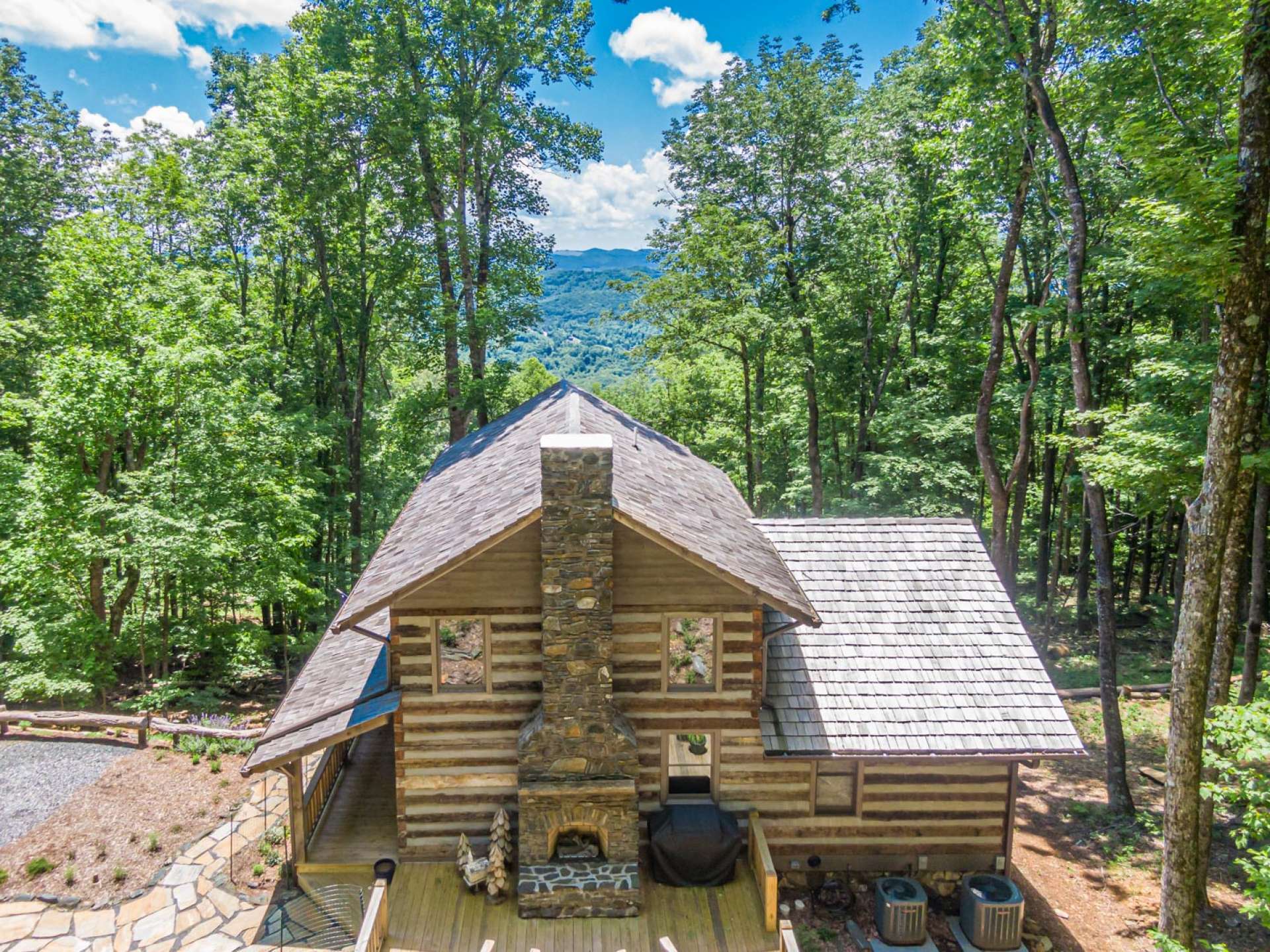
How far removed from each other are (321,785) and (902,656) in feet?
31.9

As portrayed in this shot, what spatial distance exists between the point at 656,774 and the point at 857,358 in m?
20.0

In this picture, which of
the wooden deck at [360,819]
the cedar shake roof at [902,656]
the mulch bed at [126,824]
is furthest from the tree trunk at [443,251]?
the cedar shake roof at [902,656]

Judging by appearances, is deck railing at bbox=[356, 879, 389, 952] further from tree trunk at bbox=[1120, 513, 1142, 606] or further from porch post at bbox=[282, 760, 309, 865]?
tree trunk at bbox=[1120, 513, 1142, 606]

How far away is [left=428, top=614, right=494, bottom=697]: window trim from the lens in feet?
32.7

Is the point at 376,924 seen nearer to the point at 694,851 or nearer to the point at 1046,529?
the point at 694,851

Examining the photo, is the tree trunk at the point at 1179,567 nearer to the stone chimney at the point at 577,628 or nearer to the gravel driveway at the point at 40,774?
the stone chimney at the point at 577,628

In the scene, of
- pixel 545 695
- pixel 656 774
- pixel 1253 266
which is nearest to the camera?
pixel 1253 266

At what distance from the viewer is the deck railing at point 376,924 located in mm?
8008

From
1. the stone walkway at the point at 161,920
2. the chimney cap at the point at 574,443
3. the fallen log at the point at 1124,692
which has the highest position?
the chimney cap at the point at 574,443

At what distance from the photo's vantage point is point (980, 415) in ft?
58.3

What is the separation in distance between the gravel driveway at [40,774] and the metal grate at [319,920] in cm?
534

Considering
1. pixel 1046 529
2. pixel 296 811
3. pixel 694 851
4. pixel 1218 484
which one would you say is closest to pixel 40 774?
pixel 296 811

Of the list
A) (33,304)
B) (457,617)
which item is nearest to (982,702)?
(457,617)

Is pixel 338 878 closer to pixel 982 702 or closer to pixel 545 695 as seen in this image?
pixel 545 695
